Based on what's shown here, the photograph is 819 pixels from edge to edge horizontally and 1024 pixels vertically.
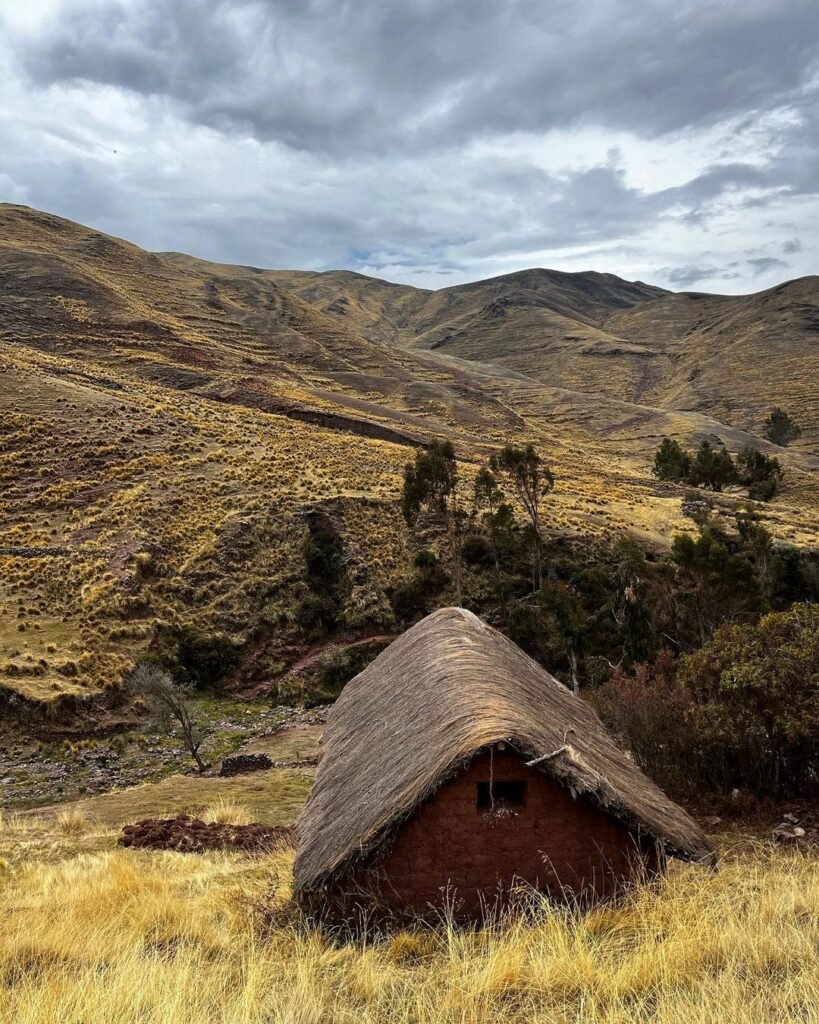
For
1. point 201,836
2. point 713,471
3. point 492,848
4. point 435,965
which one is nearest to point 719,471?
point 713,471

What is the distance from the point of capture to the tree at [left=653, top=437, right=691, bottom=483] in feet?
266

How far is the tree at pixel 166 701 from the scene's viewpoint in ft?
83.0

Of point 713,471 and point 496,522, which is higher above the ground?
point 713,471

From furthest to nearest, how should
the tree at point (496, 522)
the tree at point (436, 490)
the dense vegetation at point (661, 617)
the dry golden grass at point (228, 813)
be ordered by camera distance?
the tree at point (436, 490)
the tree at point (496, 522)
the dry golden grass at point (228, 813)
the dense vegetation at point (661, 617)

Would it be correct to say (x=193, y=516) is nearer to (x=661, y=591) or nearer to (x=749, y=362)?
(x=661, y=591)

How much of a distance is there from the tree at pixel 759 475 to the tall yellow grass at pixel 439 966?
262 ft

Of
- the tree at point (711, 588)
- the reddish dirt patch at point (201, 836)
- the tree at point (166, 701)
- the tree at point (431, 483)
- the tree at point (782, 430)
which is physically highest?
the tree at point (782, 430)

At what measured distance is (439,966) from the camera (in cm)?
629

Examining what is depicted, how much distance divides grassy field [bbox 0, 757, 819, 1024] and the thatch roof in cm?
83

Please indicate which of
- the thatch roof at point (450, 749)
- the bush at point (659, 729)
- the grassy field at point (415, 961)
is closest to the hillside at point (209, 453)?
the bush at point (659, 729)

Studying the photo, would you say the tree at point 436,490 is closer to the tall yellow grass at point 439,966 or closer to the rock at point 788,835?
the rock at point 788,835

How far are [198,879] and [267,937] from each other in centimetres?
385

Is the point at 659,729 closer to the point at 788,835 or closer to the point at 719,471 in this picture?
the point at 788,835

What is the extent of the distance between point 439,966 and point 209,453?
5099 centimetres
